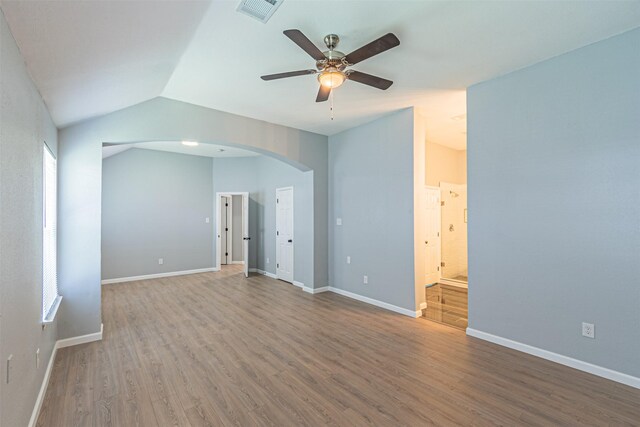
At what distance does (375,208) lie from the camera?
4762 mm

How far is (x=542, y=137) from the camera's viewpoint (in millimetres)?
3000

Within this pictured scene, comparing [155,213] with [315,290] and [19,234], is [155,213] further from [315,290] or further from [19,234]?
[19,234]

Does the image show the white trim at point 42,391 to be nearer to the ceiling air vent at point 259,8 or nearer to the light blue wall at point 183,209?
the ceiling air vent at point 259,8

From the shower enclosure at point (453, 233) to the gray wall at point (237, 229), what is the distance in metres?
5.78

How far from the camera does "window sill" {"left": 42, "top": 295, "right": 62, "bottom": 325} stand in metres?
2.61

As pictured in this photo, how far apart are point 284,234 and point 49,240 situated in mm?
4112

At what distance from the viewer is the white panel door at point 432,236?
603 cm

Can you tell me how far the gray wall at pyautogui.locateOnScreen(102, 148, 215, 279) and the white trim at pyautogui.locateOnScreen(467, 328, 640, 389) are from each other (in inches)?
252

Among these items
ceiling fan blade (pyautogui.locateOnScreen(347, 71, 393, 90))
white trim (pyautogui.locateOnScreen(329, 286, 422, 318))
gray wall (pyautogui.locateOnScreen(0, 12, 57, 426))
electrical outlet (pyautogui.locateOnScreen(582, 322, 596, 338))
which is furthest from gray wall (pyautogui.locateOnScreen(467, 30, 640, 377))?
gray wall (pyautogui.locateOnScreen(0, 12, 57, 426))

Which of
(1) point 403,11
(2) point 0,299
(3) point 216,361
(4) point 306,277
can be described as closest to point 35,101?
(2) point 0,299

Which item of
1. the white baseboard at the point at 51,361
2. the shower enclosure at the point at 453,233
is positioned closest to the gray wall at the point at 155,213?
the white baseboard at the point at 51,361

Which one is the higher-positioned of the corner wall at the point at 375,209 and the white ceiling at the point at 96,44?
the white ceiling at the point at 96,44

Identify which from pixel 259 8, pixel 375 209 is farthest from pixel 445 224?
pixel 259 8

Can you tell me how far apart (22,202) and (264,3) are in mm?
2125
